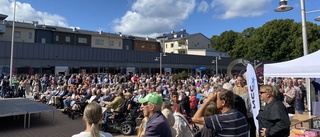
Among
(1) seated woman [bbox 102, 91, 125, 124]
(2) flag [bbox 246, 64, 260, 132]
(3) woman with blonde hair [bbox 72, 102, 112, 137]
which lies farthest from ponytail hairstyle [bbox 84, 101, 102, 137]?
(1) seated woman [bbox 102, 91, 125, 124]

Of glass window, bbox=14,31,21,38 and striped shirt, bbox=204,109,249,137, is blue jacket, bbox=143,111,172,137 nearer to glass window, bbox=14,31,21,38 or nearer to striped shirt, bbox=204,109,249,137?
striped shirt, bbox=204,109,249,137

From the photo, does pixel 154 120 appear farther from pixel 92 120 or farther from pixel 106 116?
pixel 106 116

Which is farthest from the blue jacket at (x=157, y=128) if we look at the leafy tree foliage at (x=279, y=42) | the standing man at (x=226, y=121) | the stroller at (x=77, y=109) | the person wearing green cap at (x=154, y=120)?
the leafy tree foliage at (x=279, y=42)

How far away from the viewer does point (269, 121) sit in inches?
126

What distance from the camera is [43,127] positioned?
7.81 metres

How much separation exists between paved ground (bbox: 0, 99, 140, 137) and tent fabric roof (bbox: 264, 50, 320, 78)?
4819 mm

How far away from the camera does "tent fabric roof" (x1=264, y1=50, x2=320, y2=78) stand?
490 cm

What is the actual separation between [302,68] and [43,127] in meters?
8.36

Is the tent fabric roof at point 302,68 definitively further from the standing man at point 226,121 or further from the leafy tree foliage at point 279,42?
the leafy tree foliage at point 279,42

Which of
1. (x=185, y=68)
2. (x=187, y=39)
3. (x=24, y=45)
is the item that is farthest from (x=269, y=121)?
(x=187, y=39)

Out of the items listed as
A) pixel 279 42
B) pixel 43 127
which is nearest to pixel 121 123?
pixel 43 127

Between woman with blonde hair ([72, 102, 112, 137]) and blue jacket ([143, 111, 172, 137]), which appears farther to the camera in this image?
blue jacket ([143, 111, 172, 137])

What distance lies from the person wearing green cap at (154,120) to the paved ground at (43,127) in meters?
4.82

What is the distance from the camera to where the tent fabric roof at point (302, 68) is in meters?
4.90
